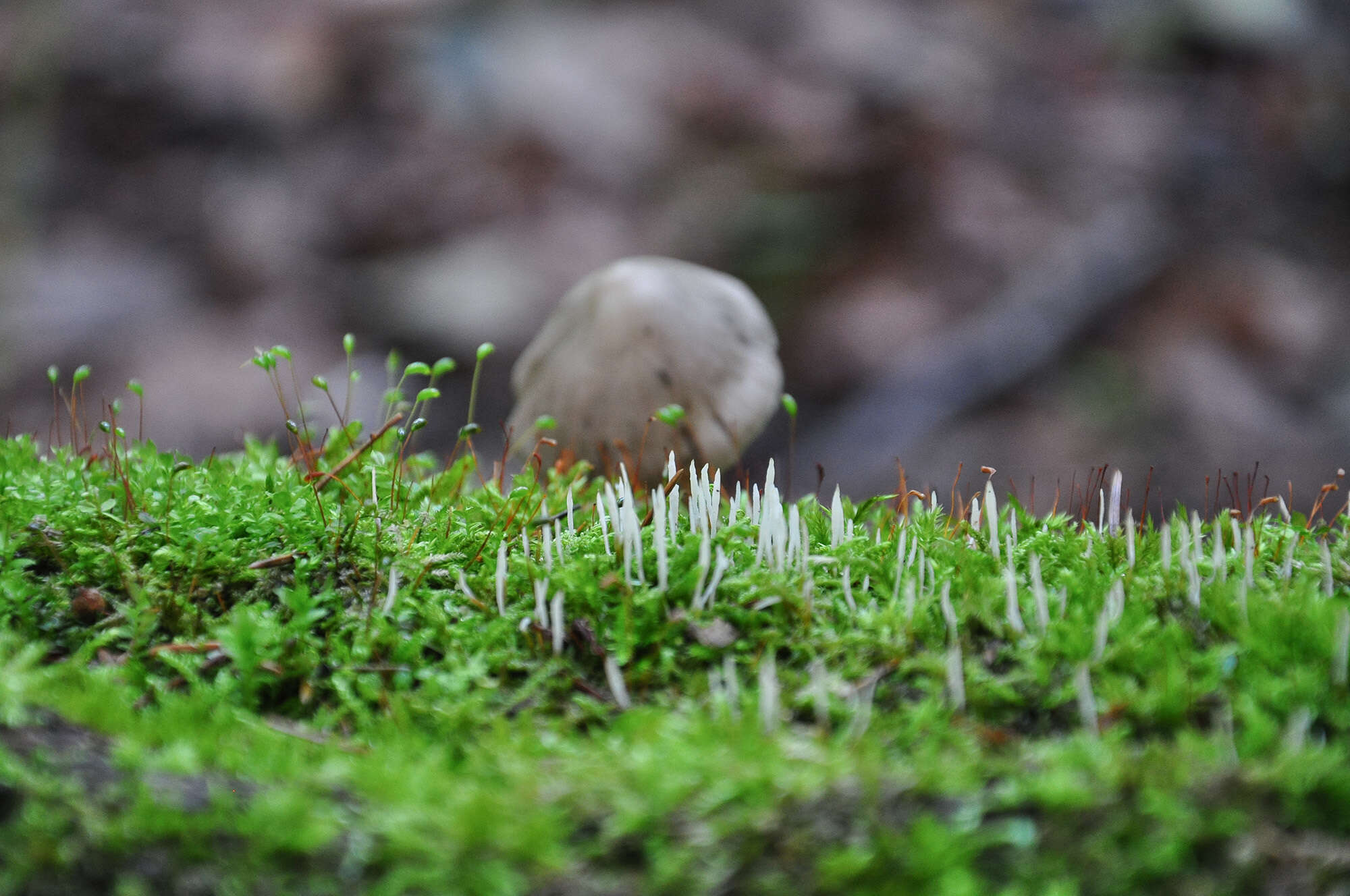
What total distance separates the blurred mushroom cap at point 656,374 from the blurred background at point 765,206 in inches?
64.5

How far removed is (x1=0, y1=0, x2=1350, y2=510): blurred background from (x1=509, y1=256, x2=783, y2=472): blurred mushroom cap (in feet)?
5.37

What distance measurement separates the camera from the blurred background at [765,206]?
477 centimetres

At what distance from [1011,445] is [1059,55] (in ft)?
10.2

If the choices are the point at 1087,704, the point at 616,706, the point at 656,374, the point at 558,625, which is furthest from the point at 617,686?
the point at 656,374

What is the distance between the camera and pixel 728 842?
1.03 metres

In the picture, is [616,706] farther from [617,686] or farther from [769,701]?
[769,701]

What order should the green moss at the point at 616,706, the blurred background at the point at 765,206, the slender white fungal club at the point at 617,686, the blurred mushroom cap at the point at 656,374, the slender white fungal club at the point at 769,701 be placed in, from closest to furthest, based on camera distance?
the green moss at the point at 616,706 < the slender white fungal club at the point at 769,701 < the slender white fungal club at the point at 617,686 < the blurred mushroom cap at the point at 656,374 < the blurred background at the point at 765,206

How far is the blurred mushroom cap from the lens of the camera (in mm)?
2836

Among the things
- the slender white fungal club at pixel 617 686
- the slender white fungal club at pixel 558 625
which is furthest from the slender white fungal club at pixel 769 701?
the slender white fungal club at pixel 558 625

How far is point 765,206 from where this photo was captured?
5.38 meters

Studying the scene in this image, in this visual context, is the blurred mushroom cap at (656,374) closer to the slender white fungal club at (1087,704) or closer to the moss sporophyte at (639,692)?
the moss sporophyte at (639,692)

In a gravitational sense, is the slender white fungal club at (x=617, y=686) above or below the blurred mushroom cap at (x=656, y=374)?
below

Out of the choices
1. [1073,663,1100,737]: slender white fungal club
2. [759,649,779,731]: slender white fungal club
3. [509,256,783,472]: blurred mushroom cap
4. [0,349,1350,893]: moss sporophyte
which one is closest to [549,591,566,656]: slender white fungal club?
[0,349,1350,893]: moss sporophyte

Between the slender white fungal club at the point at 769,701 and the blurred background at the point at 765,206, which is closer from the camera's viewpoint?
the slender white fungal club at the point at 769,701
